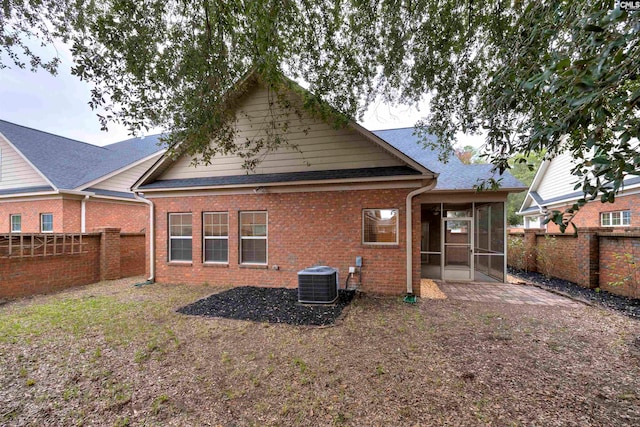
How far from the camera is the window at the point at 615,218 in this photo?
1123 cm

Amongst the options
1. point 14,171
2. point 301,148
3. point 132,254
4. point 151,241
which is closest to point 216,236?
point 151,241

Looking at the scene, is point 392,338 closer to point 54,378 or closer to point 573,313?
point 573,313

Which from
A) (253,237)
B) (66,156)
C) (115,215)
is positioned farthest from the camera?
(66,156)

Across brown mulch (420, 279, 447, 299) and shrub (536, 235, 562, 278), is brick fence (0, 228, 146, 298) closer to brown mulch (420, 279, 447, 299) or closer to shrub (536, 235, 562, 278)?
brown mulch (420, 279, 447, 299)

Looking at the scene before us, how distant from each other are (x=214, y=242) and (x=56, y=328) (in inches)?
171

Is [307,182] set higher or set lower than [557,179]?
lower

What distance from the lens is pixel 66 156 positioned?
1451cm

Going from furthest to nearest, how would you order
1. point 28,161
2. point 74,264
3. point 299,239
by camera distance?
point 28,161 < point 74,264 < point 299,239

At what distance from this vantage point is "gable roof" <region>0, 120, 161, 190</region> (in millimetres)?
Answer: 12602

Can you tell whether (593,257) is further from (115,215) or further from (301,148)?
(115,215)

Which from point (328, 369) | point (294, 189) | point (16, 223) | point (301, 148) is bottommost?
point (328, 369)

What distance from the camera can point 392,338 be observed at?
15.7ft

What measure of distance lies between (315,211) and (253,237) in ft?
7.55

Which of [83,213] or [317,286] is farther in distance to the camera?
[83,213]
